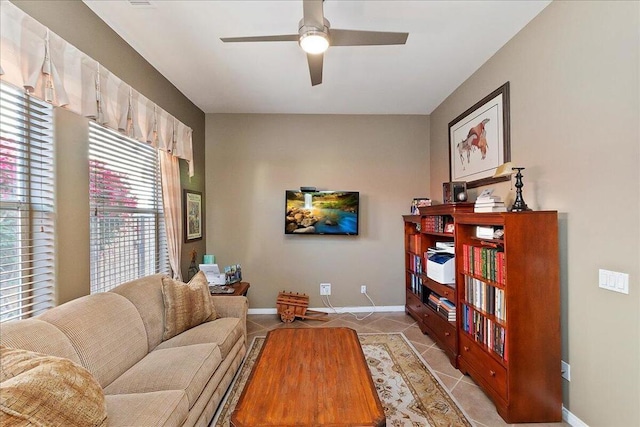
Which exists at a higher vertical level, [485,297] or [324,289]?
[485,297]

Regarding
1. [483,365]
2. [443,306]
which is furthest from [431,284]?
[483,365]

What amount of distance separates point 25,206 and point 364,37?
91.5 inches

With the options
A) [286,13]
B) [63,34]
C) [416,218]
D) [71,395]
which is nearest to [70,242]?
[71,395]

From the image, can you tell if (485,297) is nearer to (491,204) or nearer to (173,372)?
(491,204)

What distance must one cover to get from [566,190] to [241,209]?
11.7 feet

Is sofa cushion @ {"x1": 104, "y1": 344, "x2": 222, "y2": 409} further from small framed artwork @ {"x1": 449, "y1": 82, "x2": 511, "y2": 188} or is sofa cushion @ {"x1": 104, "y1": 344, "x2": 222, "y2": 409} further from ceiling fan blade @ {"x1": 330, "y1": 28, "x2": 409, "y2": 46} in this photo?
small framed artwork @ {"x1": 449, "y1": 82, "x2": 511, "y2": 188}

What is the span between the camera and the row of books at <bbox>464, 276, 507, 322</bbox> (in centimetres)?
206

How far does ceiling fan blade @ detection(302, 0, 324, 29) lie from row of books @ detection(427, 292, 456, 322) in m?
2.66

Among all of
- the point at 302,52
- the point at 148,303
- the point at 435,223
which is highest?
the point at 302,52

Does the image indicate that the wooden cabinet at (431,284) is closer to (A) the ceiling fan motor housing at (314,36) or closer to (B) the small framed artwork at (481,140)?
(B) the small framed artwork at (481,140)

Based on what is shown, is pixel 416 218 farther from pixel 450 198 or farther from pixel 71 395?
pixel 71 395

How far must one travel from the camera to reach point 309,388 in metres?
1.55

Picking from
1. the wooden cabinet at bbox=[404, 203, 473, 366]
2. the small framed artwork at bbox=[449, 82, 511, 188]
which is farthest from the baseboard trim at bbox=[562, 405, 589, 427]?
the small framed artwork at bbox=[449, 82, 511, 188]

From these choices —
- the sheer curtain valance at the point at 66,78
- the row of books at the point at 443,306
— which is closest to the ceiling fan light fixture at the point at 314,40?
the sheer curtain valance at the point at 66,78
